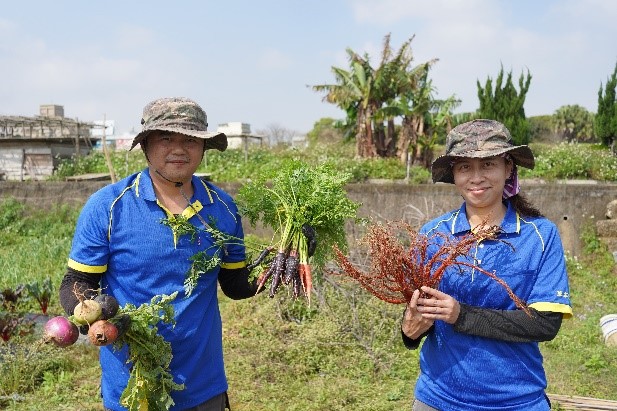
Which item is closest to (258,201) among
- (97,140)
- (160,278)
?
(160,278)

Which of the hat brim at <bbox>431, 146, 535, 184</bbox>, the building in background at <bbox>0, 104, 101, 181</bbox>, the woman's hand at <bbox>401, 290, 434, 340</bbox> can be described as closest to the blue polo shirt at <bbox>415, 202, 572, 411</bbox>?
the woman's hand at <bbox>401, 290, 434, 340</bbox>

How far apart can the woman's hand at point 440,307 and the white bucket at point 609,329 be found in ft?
16.5

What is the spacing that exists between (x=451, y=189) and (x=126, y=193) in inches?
349

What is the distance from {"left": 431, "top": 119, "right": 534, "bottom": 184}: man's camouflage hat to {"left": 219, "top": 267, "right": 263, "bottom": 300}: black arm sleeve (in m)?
1.03

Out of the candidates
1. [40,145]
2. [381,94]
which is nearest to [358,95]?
[381,94]

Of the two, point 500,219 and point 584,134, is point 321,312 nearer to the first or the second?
point 500,219

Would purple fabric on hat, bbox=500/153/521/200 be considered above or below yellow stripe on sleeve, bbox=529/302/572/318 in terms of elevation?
above

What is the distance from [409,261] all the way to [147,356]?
109cm

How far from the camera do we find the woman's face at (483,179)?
218cm

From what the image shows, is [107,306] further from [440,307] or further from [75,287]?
[440,307]

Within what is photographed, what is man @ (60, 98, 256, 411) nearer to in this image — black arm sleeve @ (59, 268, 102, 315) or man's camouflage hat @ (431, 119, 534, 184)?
black arm sleeve @ (59, 268, 102, 315)

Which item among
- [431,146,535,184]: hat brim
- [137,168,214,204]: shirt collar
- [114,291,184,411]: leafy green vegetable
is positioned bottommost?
[114,291,184,411]: leafy green vegetable

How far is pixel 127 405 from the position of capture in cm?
221

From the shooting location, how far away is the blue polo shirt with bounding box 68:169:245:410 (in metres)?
2.30
